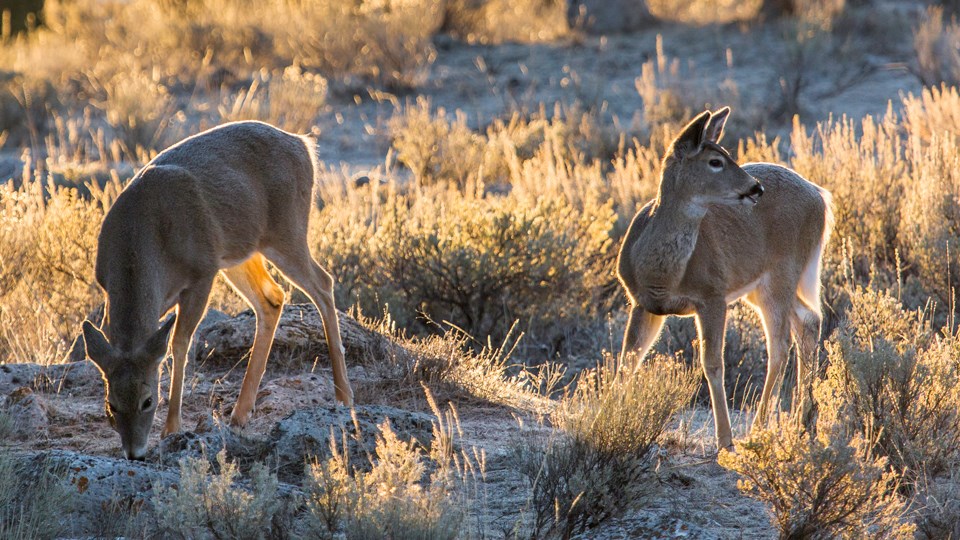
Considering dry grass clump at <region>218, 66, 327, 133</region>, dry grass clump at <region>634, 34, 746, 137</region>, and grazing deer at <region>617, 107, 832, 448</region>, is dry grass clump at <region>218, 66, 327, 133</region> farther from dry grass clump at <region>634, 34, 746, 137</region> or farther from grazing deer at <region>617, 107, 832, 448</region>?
grazing deer at <region>617, 107, 832, 448</region>

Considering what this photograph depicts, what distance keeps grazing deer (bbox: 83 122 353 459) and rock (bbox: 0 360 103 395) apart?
1.28 m

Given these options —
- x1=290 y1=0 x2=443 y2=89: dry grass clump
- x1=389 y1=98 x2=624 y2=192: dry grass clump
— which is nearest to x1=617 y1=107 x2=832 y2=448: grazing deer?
x1=389 y1=98 x2=624 y2=192: dry grass clump

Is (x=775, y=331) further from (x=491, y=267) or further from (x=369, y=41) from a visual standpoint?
(x=369, y=41)

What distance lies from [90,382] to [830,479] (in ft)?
16.8

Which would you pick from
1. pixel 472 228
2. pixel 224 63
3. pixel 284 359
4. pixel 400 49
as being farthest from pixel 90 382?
pixel 224 63

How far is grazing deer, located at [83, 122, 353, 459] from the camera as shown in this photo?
6.02 metres

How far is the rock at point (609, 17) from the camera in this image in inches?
905

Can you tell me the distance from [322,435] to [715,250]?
247 centimetres

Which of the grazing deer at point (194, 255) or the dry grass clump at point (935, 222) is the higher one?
the grazing deer at point (194, 255)

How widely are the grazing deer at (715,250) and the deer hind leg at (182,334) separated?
236cm

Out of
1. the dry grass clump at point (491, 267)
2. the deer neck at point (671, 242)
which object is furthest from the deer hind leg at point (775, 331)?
the dry grass clump at point (491, 267)

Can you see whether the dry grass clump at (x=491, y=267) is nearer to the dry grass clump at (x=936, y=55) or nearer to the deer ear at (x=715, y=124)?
the deer ear at (x=715, y=124)

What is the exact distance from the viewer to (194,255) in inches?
262

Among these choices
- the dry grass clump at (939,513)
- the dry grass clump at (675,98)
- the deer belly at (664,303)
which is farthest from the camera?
the dry grass clump at (675,98)
